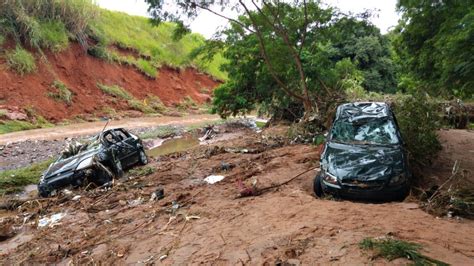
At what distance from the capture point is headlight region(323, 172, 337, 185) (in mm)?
6648

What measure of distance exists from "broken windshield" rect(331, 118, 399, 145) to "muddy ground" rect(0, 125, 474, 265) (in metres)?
1.32

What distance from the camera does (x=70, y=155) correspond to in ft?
35.3

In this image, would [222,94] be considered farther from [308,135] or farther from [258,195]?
[258,195]

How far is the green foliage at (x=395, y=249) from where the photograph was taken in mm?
3883

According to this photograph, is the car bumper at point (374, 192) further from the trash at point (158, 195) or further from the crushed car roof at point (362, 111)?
the trash at point (158, 195)

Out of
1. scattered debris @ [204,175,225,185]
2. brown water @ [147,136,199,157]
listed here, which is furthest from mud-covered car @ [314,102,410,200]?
brown water @ [147,136,199,157]

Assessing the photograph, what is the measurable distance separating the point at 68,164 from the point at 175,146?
29.6ft

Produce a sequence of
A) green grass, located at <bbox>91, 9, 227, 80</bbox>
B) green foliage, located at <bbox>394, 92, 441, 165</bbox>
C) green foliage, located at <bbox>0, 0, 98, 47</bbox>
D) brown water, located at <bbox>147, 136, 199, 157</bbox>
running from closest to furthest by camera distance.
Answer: green foliage, located at <bbox>394, 92, 441, 165</bbox> → brown water, located at <bbox>147, 136, 199, 157</bbox> → green foliage, located at <bbox>0, 0, 98, 47</bbox> → green grass, located at <bbox>91, 9, 227, 80</bbox>

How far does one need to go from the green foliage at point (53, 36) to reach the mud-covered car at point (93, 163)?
2041 centimetres

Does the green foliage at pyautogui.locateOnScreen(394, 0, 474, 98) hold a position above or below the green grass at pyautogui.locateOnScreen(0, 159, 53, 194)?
above

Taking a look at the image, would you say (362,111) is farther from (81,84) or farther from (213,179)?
(81,84)

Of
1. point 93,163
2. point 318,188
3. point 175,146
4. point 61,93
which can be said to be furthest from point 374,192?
point 61,93

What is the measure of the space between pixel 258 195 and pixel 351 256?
3.64m

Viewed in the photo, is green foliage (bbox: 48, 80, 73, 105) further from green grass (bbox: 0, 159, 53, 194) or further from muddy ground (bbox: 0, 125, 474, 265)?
muddy ground (bbox: 0, 125, 474, 265)
